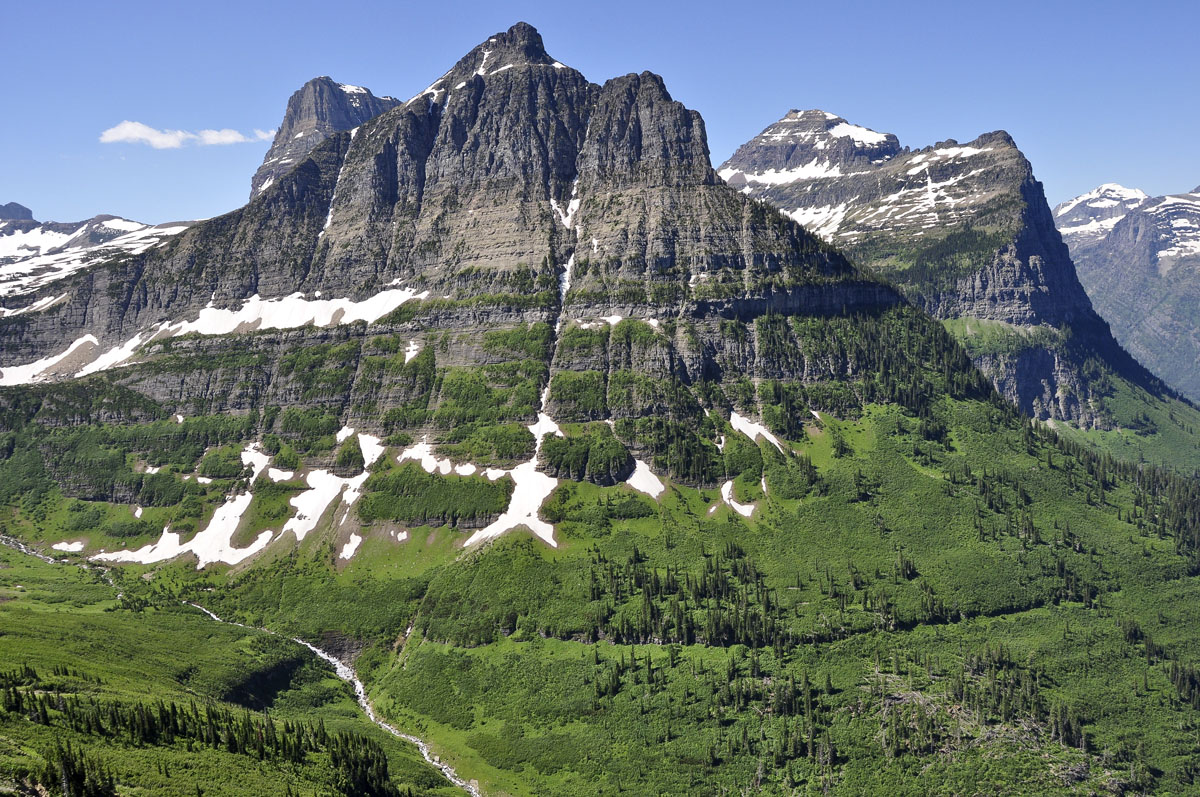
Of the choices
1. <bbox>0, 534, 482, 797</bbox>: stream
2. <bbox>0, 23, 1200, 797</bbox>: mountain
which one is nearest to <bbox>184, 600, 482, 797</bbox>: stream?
<bbox>0, 534, 482, 797</bbox>: stream

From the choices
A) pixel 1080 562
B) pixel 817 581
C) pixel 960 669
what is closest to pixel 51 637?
pixel 817 581

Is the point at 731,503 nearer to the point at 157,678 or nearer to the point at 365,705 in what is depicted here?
the point at 365,705

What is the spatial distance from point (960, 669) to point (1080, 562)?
53.6 m

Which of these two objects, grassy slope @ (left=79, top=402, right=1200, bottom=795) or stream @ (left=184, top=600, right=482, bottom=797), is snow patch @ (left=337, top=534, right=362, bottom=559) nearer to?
grassy slope @ (left=79, top=402, right=1200, bottom=795)

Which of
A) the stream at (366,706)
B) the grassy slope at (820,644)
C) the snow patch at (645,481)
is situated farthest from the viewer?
the snow patch at (645,481)

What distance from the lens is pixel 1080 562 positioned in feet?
550

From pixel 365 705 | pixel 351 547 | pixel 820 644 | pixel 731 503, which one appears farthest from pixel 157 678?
pixel 731 503

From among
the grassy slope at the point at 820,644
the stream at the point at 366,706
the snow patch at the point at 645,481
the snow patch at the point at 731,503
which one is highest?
the snow patch at the point at 645,481

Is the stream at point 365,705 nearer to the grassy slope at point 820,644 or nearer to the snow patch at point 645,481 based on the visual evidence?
the grassy slope at point 820,644

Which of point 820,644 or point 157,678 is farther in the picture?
point 820,644

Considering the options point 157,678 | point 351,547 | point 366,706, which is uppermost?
point 351,547

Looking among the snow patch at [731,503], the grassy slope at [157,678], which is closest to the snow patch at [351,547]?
the grassy slope at [157,678]

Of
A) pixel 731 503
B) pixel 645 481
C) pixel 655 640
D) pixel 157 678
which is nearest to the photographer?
pixel 157 678

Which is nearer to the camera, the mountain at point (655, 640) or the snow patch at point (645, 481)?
the mountain at point (655, 640)
